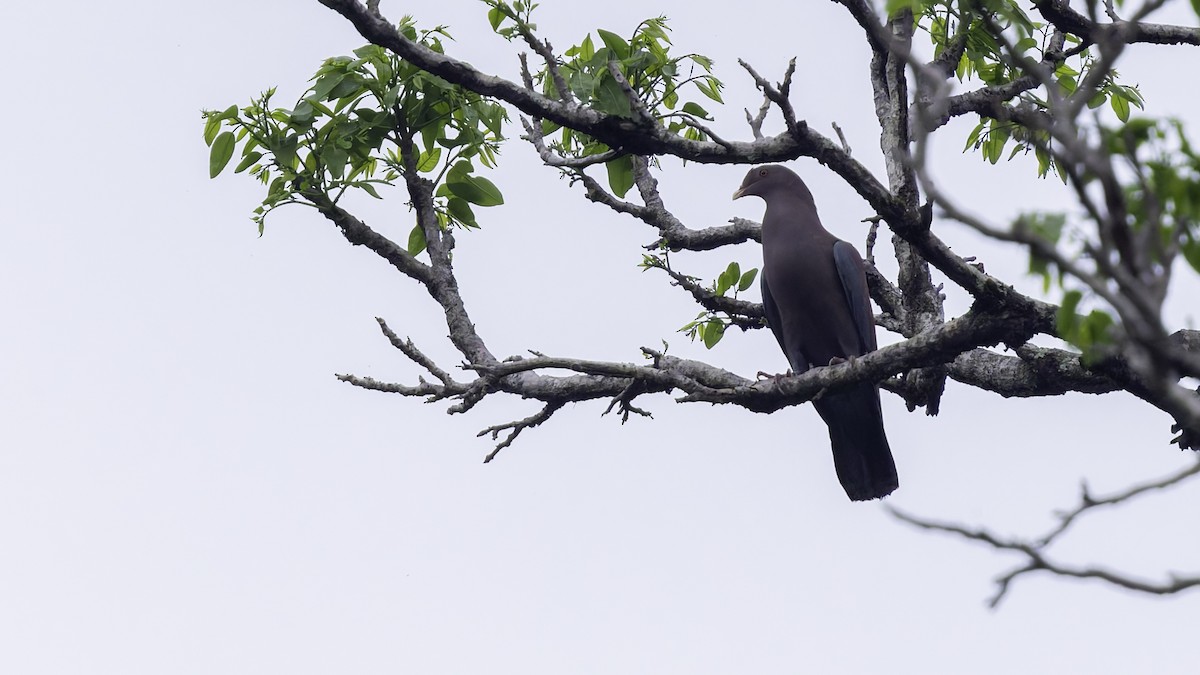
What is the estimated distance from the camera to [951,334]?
4.00 meters

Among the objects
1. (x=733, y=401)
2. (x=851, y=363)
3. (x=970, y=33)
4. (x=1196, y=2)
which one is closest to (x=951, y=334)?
(x=851, y=363)

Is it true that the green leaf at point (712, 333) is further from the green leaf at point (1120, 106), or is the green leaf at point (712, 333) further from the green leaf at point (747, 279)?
the green leaf at point (1120, 106)

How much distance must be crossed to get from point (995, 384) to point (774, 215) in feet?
7.07

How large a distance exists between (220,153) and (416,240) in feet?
3.06

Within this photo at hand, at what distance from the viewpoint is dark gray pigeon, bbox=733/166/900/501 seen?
19.8ft

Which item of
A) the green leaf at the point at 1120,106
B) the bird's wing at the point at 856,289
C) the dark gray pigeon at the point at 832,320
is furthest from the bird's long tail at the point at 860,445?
the green leaf at the point at 1120,106

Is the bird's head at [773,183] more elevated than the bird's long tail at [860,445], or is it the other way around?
the bird's head at [773,183]

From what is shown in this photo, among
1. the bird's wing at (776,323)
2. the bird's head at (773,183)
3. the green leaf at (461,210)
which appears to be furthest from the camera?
the bird's head at (773,183)

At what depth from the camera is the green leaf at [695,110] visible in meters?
4.86

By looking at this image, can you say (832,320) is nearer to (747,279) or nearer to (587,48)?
(747,279)

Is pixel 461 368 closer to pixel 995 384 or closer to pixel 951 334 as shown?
pixel 951 334

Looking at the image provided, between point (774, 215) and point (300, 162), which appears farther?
point (774, 215)

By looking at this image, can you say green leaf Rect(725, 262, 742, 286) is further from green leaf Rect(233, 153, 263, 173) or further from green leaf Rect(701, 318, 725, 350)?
green leaf Rect(233, 153, 263, 173)

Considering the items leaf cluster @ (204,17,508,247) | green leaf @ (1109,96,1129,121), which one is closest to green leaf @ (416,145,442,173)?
leaf cluster @ (204,17,508,247)
